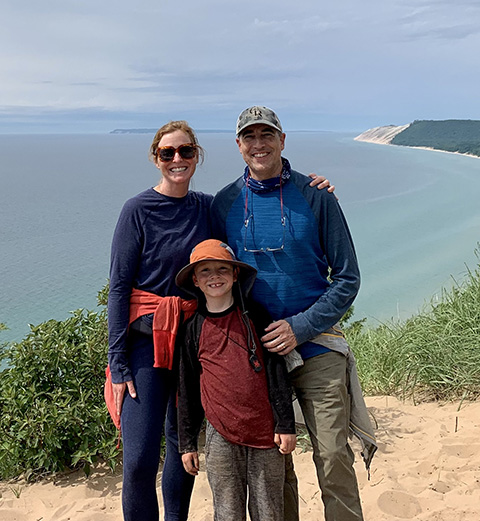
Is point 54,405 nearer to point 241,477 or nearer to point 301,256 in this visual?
point 241,477

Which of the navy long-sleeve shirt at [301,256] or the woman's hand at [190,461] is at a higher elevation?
the navy long-sleeve shirt at [301,256]

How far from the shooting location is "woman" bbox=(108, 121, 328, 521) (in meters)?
3.11

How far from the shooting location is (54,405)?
16.1 ft

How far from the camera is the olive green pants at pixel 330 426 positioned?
3.05 metres

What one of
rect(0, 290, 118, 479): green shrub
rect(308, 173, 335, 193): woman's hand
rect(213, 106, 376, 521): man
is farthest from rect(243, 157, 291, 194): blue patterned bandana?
rect(0, 290, 118, 479): green shrub

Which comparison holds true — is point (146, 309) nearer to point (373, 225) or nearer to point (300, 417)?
point (300, 417)

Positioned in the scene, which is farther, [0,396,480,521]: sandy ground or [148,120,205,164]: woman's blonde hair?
[0,396,480,521]: sandy ground

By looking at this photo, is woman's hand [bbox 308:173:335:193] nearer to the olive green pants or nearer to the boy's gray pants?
the olive green pants

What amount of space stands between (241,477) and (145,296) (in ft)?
3.54

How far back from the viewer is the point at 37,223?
4103 centimetres

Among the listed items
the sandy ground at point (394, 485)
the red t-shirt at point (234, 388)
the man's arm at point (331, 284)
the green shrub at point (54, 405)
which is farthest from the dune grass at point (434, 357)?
the red t-shirt at point (234, 388)

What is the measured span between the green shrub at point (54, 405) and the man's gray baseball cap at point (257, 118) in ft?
9.25

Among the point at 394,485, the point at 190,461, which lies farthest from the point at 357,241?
the point at 190,461

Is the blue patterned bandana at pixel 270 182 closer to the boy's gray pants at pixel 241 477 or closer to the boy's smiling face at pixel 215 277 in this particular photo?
the boy's smiling face at pixel 215 277
